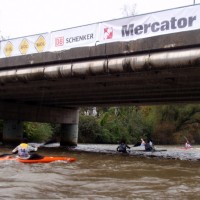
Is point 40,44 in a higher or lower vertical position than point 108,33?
higher

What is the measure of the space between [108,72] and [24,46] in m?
5.18

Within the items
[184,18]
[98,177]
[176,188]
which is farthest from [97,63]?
[176,188]

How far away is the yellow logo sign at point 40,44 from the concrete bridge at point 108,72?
28cm

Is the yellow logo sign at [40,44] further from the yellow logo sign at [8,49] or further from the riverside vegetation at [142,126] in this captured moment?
the riverside vegetation at [142,126]

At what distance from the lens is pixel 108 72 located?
15.1 meters

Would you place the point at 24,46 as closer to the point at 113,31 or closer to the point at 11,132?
the point at 113,31

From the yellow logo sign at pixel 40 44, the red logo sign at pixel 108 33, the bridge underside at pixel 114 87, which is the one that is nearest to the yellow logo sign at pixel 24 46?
the yellow logo sign at pixel 40 44

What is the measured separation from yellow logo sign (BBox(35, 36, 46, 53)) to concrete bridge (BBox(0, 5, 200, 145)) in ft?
0.93

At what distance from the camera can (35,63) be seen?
17672 millimetres

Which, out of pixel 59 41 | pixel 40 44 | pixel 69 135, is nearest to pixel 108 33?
pixel 59 41

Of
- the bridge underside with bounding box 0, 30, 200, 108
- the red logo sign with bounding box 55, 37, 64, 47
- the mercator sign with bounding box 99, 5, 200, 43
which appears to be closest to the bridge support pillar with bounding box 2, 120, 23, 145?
the bridge underside with bounding box 0, 30, 200, 108

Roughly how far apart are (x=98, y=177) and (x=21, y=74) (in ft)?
32.5

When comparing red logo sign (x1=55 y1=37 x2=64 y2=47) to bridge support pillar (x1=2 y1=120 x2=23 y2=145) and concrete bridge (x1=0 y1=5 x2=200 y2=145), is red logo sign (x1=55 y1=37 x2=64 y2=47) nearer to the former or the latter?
concrete bridge (x1=0 y1=5 x2=200 y2=145)

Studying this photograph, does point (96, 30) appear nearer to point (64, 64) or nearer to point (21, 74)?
point (64, 64)
